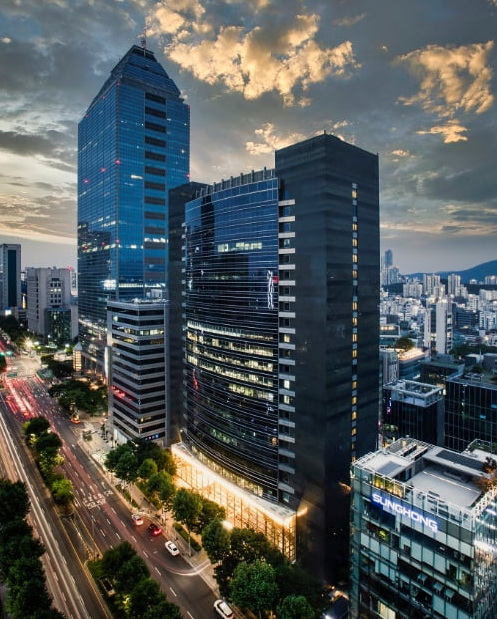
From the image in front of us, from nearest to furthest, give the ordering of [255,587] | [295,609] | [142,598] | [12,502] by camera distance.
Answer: [295,609], [255,587], [142,598], [12,502]

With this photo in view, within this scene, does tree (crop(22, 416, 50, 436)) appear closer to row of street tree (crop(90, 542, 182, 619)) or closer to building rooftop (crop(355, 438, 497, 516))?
row of street tree (crop(90, 542, 182, 619))

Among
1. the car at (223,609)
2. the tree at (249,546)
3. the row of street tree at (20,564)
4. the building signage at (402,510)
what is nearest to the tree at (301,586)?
the tree at (249,546)

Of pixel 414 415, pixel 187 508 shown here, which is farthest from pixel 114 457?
pixel 414 415

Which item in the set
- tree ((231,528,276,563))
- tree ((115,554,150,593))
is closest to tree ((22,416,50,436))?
tree ((115,554,150,593))

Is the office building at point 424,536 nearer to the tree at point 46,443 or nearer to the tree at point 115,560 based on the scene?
the tree at point 115,560

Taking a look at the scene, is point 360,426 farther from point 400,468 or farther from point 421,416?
point 421,416

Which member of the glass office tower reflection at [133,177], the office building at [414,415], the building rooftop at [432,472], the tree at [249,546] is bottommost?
the tree at [249,546]

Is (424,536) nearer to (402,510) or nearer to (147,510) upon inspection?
(402,510)
